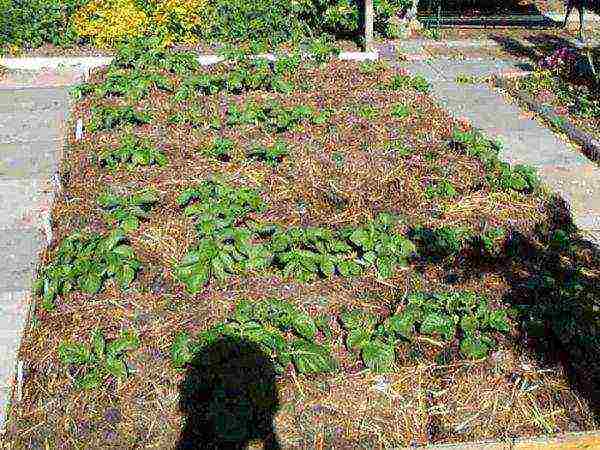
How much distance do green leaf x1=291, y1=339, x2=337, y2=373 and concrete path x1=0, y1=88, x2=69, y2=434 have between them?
1.61m

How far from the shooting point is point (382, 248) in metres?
4.88

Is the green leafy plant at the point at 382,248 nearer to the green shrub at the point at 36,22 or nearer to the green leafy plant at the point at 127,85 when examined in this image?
the green leafy plant at the point at 127,85

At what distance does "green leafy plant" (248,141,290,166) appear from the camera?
6.47 m

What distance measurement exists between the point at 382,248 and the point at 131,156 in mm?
2865

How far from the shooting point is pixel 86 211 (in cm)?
565

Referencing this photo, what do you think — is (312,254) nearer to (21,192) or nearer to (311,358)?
(311,358)

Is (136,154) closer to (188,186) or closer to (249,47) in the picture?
(188,186)

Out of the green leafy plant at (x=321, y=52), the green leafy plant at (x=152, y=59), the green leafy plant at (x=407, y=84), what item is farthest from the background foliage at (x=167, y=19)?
the green leafy plant at (x=407, y=84)

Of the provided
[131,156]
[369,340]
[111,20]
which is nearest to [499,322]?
[369,340]

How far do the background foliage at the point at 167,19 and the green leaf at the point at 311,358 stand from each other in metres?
8.54

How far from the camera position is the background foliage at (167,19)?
1131 cm

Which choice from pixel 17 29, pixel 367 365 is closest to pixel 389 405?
pixel 367 365

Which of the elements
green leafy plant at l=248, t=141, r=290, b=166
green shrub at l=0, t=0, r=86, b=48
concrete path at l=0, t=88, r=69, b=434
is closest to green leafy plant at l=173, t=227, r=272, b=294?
concrete path at l=0, t=88, r=69, b=434

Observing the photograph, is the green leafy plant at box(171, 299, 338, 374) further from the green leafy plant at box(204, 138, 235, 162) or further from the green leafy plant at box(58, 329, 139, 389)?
the green leafy plant at box(204, 138, 235, 162)
